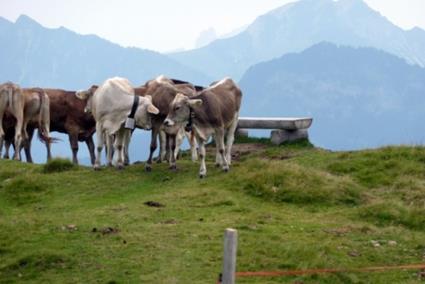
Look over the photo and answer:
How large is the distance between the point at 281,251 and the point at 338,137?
476 feet

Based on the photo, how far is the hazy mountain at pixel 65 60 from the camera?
184 metres

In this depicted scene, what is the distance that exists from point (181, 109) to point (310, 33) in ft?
609

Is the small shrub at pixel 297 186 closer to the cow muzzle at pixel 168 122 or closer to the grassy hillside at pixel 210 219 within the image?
the grassy hillside at pixel 210 219

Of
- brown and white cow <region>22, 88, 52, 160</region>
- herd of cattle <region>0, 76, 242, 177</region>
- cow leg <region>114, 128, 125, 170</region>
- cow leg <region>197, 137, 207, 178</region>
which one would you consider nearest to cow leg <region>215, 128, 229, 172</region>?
herd of cattle <region>0, 76, 242, 177</region>

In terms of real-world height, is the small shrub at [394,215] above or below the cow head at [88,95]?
below

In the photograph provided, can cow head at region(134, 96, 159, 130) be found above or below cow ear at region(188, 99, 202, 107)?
below

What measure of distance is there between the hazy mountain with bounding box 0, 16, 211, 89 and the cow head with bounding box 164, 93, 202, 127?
530ft

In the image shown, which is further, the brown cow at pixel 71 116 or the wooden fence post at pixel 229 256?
the brown cow at pixel 71 116

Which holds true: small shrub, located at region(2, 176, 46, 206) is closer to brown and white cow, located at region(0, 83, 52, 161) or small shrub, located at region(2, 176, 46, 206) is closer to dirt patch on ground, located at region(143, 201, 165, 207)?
dirt patch on ground, located at region(143, 201, 165, 207)

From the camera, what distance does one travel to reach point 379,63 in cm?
16350

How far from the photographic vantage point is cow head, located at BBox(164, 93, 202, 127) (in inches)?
595

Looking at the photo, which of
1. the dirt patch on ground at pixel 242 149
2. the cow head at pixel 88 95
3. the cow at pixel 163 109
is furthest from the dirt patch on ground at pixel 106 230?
the cow head at pixel 88 95

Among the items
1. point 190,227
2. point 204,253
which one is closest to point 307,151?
point 190,227

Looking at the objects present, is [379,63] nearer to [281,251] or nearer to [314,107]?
[314,107]
